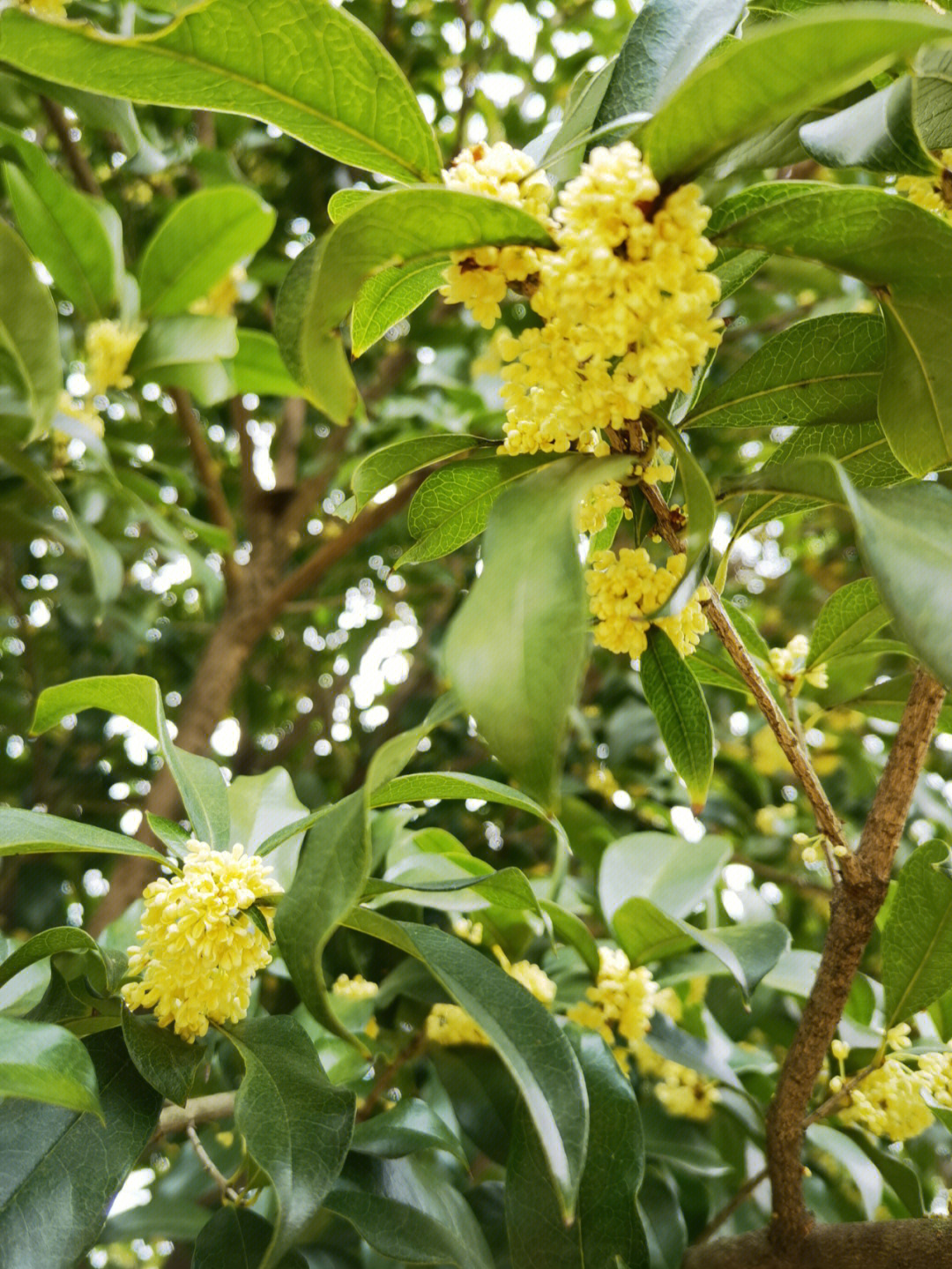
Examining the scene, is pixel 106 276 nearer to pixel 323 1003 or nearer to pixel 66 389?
pixel 66 389

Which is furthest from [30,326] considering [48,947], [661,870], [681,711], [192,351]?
[661,870]

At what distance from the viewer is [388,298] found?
536 millimetres

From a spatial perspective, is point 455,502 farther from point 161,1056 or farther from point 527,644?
point 161,1056

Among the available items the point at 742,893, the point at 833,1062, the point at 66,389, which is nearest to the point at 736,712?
the point at 742,893

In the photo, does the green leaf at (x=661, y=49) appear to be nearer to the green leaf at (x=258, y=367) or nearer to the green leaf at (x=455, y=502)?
the green leaf at (x=455, y=502)

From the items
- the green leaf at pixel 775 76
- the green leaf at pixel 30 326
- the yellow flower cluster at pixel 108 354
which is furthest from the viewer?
the yellow flower cluster at pixel 108 354

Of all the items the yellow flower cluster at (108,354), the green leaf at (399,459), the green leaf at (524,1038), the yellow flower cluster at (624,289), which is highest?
the yellow flower cluster at (624,289)

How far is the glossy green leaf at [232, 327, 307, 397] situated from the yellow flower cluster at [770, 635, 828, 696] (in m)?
0.89

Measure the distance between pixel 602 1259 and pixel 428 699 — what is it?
1.35 meters

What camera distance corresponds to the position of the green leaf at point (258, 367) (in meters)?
1.40

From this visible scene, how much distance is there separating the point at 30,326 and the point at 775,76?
2.27 ft

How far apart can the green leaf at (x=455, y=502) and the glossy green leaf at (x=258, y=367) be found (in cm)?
87

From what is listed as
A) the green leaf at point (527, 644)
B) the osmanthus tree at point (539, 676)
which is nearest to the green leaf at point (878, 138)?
the osmanthus tree at point (539, 676)

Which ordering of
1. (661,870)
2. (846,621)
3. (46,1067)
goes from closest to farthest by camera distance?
(46,1067) → (846,621) → (661,870)
